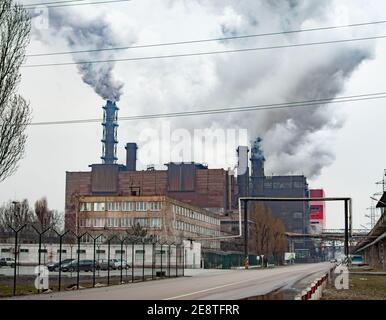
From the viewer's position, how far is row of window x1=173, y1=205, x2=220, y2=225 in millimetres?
103637

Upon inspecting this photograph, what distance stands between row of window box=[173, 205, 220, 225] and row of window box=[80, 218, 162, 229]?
4290mm

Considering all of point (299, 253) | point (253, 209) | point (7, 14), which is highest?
point (7, 14)

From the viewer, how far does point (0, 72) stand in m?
26.4

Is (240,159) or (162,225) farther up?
(240,159)

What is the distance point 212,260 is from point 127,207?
27289mm

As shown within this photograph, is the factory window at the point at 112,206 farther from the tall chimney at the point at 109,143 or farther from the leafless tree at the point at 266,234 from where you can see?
the leafless tree at the point at 266,234

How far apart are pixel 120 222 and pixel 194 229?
54.1 feet

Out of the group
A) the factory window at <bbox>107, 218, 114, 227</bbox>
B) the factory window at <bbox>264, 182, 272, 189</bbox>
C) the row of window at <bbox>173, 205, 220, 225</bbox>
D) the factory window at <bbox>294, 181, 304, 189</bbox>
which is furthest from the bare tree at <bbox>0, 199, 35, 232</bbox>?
the factory window at <bbox>294, 181, 304, 189</bbox>

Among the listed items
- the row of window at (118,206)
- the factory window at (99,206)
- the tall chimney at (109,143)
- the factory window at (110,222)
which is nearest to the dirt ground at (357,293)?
the row of window at (118,206)

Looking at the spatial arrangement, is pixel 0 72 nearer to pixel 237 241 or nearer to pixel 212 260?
pixel 212 260

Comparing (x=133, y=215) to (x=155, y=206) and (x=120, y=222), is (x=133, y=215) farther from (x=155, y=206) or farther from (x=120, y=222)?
(x=155, y=206)

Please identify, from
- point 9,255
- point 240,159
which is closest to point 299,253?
point 240,159

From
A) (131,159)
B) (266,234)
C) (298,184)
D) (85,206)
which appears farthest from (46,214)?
(298,184)
